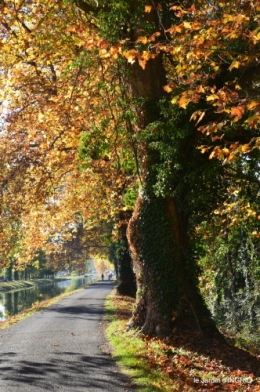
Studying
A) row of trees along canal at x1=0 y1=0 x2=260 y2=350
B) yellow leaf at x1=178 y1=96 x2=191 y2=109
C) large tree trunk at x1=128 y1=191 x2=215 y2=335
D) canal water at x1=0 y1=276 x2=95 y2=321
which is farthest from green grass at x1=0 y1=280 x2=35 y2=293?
yellow leaf at x1=178 y1=96 x2=191 y2=109

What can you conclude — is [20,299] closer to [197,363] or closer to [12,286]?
→ [12,286]

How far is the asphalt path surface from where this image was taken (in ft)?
26.3

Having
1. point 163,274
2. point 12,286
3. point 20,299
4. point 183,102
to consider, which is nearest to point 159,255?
point 163,274

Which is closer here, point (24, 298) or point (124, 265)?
point (124, 265)

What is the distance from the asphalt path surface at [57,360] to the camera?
803 cm

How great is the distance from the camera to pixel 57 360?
32.5 ft

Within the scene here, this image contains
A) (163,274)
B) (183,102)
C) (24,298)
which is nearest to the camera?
(183,102)

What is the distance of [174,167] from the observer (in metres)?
11.4

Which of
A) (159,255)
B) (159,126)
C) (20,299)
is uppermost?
(159,126)

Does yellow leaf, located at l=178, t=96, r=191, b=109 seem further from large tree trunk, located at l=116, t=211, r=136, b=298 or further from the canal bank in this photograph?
the canal bank

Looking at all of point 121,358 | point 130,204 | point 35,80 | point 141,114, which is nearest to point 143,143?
point 141,114

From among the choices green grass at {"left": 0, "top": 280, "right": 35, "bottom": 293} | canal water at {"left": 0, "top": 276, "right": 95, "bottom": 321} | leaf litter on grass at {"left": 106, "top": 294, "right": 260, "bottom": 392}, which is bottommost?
leaf litter on grass at {"left": 106, "top": 294, "right": 260, "bottom": 392}

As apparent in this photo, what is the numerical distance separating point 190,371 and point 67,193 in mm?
16108

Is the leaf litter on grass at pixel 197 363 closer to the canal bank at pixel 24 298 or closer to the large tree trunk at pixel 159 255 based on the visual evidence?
the large tree trunk at pixel 159 255
